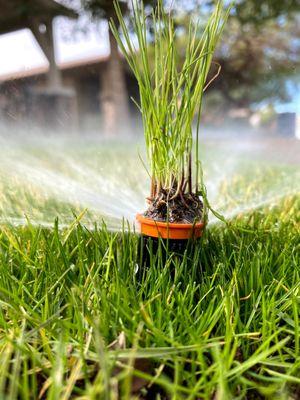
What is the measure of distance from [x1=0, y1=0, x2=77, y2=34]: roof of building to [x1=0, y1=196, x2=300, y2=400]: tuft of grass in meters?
1.79

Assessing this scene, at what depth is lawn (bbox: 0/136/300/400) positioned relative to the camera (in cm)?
44

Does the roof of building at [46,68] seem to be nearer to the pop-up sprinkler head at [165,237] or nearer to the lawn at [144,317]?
the lawn at [144,317]

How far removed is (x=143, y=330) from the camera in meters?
0.51

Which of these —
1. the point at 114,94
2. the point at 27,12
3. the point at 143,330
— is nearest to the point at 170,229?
the point at 143,330

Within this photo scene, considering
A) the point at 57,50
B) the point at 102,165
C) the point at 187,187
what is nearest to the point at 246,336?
the point at 187,187

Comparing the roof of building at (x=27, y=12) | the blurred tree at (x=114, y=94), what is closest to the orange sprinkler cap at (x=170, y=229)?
the blurred tree at (x=114, y=94)

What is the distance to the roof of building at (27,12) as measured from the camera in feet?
7.00

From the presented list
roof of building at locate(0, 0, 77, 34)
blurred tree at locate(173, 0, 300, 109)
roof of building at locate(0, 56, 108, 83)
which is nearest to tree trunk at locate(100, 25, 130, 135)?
roof of building at locate(0, 56, 108, 83)

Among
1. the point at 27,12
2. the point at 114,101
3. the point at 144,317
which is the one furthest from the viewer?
the point at 114,101

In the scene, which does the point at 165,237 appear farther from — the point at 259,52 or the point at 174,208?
the point at 259,52

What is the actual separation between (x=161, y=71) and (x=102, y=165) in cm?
176

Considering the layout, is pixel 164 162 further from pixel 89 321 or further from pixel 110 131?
pixel 110 131

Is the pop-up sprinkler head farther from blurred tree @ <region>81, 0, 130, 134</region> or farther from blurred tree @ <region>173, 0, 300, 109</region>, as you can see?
blurred tree @ <region>173, 0, 300, 109</region>

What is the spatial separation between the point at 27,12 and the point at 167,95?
1826 mm
